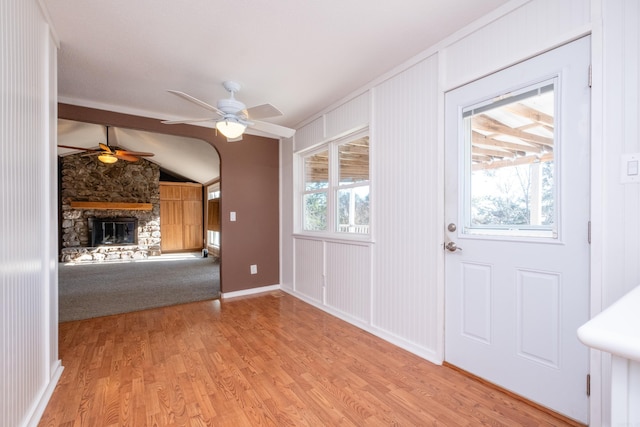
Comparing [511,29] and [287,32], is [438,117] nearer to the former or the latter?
[511,29]

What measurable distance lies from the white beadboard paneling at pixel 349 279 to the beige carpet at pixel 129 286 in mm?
1793

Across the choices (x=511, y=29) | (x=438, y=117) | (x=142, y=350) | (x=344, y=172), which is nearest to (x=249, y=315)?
(x=142, y=350)

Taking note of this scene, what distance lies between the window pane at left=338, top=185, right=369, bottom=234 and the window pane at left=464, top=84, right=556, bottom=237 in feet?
3.80

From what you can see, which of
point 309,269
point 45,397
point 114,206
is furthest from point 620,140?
point 114,206

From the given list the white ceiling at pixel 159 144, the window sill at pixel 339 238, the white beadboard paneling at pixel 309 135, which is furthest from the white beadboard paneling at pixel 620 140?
the white ceiling at pixel 159 144

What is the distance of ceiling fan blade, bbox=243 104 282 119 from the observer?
2.32 metres

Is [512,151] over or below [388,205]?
over

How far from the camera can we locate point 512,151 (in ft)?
6.02

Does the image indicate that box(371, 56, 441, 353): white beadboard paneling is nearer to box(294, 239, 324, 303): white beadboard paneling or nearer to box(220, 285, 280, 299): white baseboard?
box(294, 239, 324, 303): white beadboard paneling

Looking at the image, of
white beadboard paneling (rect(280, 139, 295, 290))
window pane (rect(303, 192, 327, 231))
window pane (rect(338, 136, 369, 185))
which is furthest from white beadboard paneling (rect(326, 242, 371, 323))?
white beadboard paneling (rect(280, 139, 295, 290))

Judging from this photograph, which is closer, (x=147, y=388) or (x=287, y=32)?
(x=147, y=388)

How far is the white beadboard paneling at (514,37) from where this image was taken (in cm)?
155

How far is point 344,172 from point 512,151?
1.82 m

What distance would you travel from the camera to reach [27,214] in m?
1.55
